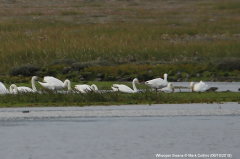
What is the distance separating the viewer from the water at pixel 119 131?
1167 cm

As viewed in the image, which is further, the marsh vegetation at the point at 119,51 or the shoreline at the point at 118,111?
the marsh vegetation at the point at 119,51

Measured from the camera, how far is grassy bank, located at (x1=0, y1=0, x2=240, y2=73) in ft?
128

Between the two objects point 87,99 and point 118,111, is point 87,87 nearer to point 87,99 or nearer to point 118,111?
point 87,99

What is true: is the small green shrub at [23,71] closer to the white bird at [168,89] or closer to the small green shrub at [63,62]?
the small green shrub at [63,62]

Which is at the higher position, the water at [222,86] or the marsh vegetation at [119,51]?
the marsh vegetation at [119,51]

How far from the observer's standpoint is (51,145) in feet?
40.5

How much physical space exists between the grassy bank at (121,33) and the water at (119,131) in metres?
19.9

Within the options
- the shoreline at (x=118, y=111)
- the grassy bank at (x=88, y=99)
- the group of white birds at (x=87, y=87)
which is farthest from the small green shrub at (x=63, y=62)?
the shoreline at (x=118, y=111)

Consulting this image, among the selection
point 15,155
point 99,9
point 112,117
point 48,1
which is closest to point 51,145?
point 15,155

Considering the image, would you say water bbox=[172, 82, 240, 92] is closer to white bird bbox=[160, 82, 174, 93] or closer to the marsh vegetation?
white bird bbox=[160, 82, 174, 93]

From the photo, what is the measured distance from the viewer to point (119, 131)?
45.7 feet

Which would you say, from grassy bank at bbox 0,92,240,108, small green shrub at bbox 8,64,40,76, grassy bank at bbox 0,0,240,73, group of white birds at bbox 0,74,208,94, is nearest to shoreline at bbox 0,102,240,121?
grassy bank at bbox 0,92,240,108

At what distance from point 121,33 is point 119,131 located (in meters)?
34.7

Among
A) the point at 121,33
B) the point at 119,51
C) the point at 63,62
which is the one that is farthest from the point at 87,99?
the point at 121,33
